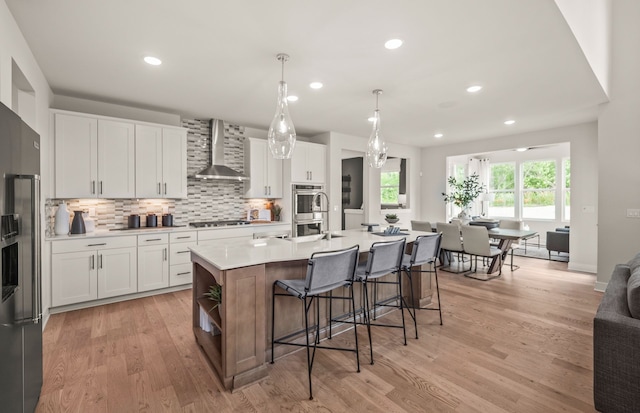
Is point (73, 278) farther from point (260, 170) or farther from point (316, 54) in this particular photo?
point (316, 54)

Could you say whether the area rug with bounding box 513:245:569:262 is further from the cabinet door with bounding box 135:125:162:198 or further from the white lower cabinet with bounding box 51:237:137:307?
the white lower cabinet with bounding box 51:237:137:307

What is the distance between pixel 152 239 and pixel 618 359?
179 inches

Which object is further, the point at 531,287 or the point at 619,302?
the point at 531,287

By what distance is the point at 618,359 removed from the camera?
5.18ft

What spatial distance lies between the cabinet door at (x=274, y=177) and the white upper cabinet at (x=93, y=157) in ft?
7.00

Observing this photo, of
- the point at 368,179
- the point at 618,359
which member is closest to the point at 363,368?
the point at 618,359

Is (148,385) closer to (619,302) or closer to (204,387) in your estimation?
(204,387)

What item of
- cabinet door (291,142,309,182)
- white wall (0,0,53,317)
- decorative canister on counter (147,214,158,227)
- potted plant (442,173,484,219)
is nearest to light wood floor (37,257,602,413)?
white wall (0,0,53,317)

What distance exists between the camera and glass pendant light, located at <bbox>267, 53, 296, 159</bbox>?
2773 millimetres

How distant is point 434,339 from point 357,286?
852 millimetres

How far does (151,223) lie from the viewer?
4.48 m

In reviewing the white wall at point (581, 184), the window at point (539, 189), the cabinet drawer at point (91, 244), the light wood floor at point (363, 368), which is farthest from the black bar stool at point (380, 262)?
the window at point (539, 189)

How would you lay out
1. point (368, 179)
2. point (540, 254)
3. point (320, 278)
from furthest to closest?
point (540, 254) → point (368, 179) → point (320, 278)

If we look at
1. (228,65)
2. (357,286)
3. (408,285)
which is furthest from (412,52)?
(408,285)
